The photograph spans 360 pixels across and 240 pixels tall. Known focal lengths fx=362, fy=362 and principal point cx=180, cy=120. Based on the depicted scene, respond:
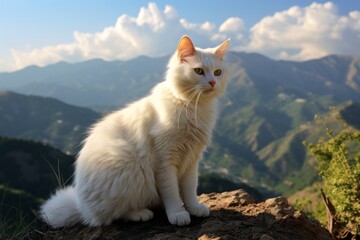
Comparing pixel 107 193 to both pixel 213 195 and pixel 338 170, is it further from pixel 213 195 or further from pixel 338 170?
pixel 338 170

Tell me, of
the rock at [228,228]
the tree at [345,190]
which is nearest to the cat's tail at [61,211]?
the rock at [228,228]

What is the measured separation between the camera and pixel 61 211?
16.7 feet

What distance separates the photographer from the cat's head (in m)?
4.62

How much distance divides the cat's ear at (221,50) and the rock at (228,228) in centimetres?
215

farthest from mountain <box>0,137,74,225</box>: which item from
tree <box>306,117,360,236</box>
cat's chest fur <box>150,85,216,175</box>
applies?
cat's chest fur <box>150,85,216,175</box>

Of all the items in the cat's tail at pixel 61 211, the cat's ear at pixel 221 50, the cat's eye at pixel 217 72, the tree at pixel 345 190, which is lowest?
the tree at pixel 345 190

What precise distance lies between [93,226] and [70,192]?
2.68ft

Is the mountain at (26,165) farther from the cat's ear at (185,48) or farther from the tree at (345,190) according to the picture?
the cat's ear at (185,48)

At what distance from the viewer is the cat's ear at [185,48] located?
4.72 m

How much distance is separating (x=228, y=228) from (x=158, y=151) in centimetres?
124

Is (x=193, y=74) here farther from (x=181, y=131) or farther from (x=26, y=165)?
(x=26, y=165)

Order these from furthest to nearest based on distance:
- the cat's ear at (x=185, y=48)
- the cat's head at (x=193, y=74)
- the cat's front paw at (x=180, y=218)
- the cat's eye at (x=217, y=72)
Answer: the cat's eye at (x=217, y=72)
the cat's ear at (x=185, y=48)
the cat's head at (x=193, y=74)
the cat's front paw at (x=180, y=218)

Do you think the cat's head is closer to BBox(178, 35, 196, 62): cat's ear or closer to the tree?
BBox(178, 35, 196, 62): cat's ear

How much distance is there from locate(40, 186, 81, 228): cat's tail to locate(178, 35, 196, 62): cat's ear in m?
2.50
